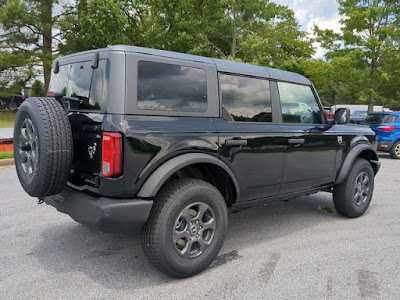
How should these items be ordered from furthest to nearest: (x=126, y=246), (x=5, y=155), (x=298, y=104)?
(x=5, y=155)
(x=298, y=104)
(x=126, y=246)

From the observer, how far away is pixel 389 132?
39.0ft

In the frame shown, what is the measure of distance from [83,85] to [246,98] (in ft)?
5.14

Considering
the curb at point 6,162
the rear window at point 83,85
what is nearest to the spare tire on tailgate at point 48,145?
the rear window at point 83,85

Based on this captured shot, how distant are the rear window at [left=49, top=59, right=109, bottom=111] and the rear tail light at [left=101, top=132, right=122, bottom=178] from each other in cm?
29

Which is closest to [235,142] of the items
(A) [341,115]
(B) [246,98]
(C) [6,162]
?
(B) [246,98]

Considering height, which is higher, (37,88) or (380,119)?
(37,88)

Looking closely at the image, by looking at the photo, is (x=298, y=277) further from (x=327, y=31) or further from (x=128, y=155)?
(x=327, y=31)

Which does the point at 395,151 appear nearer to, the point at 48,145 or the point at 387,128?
the point at 387,128

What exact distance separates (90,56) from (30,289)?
1.97 metres

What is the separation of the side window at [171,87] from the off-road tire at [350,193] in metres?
2.49

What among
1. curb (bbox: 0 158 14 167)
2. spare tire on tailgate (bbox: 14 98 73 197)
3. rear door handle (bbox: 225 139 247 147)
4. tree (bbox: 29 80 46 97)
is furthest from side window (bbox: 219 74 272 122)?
tree (bbox: 29 80 46 97)

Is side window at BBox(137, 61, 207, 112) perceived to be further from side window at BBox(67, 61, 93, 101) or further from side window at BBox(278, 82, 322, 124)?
side window at BBox(278, 82, 322, 124)

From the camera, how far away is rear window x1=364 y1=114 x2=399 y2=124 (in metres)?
11.9

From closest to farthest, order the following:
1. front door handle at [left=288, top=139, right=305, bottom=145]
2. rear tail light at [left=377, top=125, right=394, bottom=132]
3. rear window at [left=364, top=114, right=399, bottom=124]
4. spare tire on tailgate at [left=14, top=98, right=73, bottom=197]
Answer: spare tire on tailgate at [left=14, top=98, right=73, bottom=197] → front door handle at [left=288, top=139, right=305, bottom=145] → rear tail light at [left=377, top=125, right=394, bottom=132] → rear window at [left=364, top=114, right=399, bottom=124]
